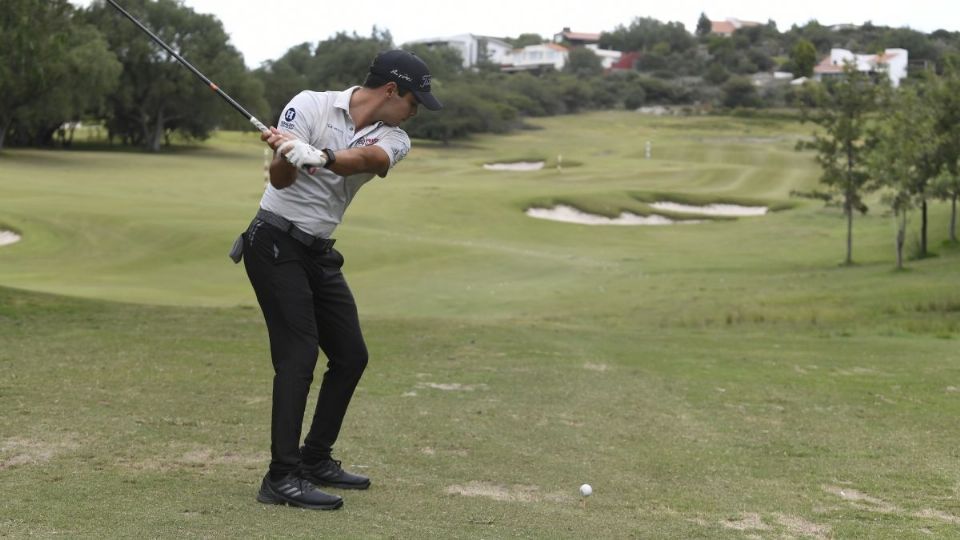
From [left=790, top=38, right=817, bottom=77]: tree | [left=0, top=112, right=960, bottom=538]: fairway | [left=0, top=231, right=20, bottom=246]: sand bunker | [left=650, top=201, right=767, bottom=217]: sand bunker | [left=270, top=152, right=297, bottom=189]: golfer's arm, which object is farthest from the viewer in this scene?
[left=790, top=38, right=817, bottom=77]: tree

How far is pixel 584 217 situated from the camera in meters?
48.6

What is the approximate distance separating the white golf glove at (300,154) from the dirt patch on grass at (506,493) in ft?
7.54

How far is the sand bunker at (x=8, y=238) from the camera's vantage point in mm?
33875

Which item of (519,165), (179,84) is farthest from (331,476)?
(179,84)

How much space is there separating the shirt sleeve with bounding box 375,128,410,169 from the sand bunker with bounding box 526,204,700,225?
4093cm

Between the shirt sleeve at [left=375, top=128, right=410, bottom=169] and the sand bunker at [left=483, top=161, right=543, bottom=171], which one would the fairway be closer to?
the shirt sleeve at [left=375, top=128, right=410, bottom=169]

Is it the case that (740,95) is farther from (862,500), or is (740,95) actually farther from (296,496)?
(296,496)

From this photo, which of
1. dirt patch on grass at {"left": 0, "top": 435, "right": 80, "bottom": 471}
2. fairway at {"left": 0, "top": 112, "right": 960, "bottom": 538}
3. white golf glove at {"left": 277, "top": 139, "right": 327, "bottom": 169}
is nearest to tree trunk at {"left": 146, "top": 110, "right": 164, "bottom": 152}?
fairway at {"left": 0, "top": 112, "right": 960, "bottom": 538}

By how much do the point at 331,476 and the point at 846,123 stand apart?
111 feet

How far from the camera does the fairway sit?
6.34m

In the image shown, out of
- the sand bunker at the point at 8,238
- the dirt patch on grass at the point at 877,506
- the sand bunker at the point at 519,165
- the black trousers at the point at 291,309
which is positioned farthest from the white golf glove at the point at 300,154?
the sand bunker at the point at 519,165

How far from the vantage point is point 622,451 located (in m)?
8.70

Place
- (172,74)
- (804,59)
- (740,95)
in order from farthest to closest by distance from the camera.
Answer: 1. (804,59)
2. (740,95)
3. (172,74)

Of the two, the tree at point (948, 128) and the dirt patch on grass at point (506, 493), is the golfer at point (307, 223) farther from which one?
the tree at point (948, 128)
